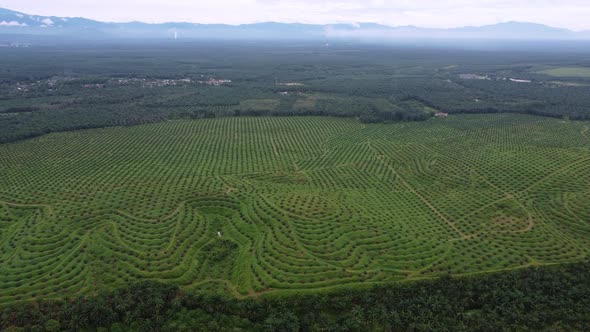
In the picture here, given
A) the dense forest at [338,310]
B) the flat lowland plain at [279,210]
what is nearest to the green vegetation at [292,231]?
the dense forest at [338,310]

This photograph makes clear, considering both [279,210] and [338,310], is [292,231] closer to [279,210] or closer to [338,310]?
[279,210]

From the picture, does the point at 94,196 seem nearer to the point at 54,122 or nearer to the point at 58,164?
the point at 58,164

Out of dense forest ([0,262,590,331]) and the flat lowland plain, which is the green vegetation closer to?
dense forest ([0,262,590,331])

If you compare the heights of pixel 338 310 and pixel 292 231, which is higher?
pixel 292 231

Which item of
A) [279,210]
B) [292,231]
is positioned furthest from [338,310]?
[279,210]

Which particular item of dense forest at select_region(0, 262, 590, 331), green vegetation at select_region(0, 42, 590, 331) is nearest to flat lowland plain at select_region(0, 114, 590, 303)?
green vegetation at select_region(0, 42, 590, 331)

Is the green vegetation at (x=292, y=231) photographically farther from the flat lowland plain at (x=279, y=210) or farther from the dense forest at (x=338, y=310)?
the flat lowland plain at (x=279, y=210)
